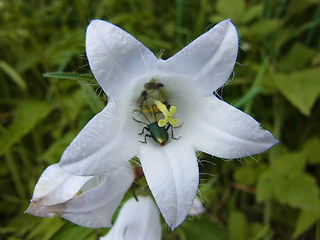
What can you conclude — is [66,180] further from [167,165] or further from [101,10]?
[101,10]

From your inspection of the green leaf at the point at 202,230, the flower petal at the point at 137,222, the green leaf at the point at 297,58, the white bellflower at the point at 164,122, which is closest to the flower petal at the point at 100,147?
the white bellflower at the point at 164,122

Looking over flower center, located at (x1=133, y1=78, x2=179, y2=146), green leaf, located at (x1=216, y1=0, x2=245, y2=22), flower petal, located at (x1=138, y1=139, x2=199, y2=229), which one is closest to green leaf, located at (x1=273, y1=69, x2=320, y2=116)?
green leaf, located at (x1=216, y1=0, x2=245, y2=22)

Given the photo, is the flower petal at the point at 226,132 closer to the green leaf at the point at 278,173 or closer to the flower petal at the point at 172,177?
the flower petal at the point at 172,177

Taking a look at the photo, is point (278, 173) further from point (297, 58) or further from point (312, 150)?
point (297, 58)

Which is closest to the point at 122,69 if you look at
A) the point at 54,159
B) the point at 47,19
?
the point at 54,159

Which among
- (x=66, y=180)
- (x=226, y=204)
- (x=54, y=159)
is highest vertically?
(x=66, y=180)
